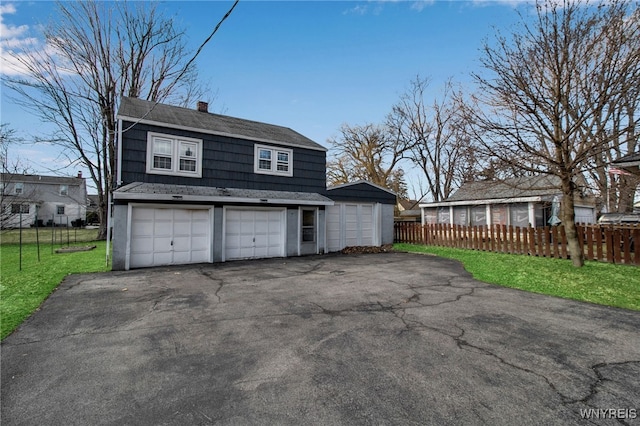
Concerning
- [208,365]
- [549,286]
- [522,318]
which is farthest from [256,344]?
[549,286]

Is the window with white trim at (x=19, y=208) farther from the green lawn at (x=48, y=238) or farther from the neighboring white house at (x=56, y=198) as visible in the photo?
the neighboring white house at (x=56, y=198)

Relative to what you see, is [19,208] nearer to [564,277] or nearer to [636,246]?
[564,277]

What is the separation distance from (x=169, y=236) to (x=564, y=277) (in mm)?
11736

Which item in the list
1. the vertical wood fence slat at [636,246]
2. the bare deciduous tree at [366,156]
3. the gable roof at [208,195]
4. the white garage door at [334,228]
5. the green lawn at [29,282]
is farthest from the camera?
the bare deciduous tree at [366,156]

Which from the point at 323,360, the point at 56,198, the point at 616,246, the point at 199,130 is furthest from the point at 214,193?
the point at 56,198

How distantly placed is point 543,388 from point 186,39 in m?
25.7

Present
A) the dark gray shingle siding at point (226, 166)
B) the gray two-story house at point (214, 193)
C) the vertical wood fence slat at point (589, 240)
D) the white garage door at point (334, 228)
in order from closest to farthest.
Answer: the vertical wood fence slat at point (589, 240)
the gray two-story house at point (214, 193)
the dark gray shingle siding at point (226, 166)
the white garage door at point (334, 228)

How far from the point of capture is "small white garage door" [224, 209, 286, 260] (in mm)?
11344

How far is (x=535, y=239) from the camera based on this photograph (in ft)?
36.5

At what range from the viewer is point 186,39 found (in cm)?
2078

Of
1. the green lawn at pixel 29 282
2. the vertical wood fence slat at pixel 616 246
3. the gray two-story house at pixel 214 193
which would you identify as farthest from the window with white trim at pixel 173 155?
the vertical wood fence slat at pixel 616 246

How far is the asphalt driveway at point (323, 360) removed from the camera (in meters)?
2.31

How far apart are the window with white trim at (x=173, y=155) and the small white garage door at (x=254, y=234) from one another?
2174mm

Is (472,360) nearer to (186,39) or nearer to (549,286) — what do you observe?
(549,286)
